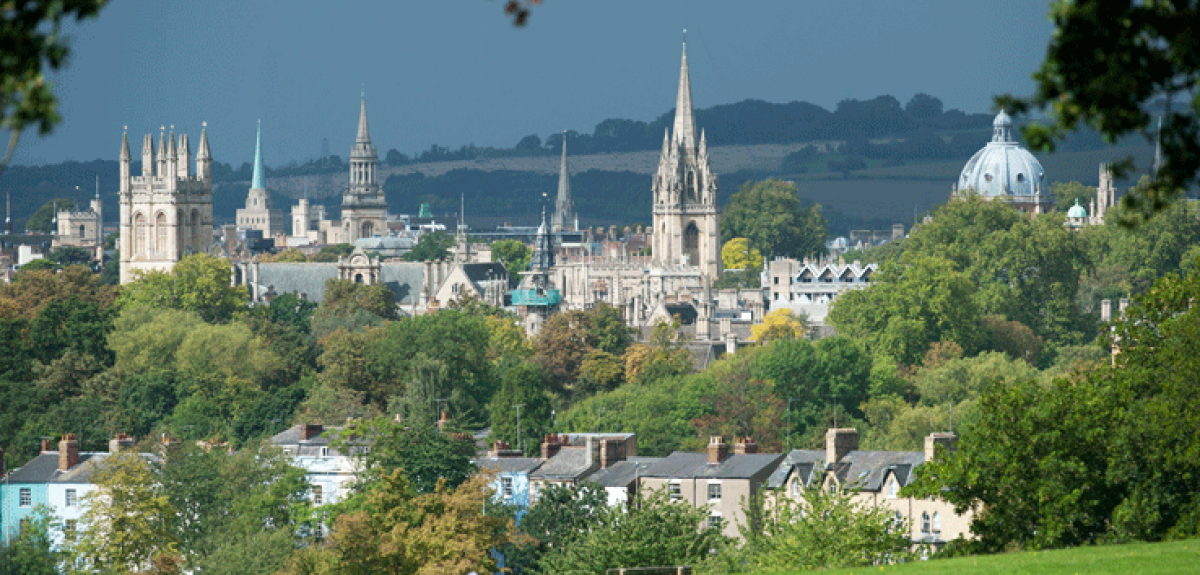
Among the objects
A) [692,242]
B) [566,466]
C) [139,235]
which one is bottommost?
[566,466]

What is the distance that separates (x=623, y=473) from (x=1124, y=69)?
43.4 m

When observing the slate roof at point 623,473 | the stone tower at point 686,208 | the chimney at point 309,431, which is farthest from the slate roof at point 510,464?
the stone tower at point 686,208

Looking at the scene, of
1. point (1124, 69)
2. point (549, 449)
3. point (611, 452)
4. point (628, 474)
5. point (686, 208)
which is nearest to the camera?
point (1124, 69)

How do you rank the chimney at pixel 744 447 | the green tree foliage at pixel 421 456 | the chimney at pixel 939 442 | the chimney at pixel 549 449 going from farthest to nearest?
the chimney at pixel 549 449 < the chimney at pixel 744 447 < the green tree foliage at pixel 421 456 < the chimney at pixel 939 442

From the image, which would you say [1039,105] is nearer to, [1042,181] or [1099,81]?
[1099,81]

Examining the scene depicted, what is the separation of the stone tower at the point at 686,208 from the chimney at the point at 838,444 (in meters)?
100

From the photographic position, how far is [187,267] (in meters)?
122

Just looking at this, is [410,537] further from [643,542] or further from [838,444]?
[838,444]

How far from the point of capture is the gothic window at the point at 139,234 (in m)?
149

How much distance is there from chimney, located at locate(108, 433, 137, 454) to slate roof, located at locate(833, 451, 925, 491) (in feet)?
67.9

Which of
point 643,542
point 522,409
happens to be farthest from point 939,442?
point 522,409

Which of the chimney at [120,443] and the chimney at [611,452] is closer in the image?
the chimney at [611,452]

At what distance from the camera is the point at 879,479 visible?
52.2 metres

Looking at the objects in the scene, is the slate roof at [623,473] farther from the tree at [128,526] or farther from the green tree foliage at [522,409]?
the tree at [128,526]
